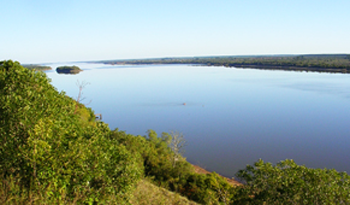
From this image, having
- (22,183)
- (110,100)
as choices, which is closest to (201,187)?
(22,183)

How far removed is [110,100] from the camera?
39.2 metres

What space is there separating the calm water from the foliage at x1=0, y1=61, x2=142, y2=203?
7.40 m

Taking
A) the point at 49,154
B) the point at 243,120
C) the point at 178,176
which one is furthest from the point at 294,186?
the point at 243,120

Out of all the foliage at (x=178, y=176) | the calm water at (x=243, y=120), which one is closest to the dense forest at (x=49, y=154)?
the foliage at (x=178, y=176)

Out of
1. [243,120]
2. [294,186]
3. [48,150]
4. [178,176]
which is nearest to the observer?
[48,150]

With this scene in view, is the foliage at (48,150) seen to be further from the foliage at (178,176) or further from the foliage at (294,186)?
the foliage at (178,176)

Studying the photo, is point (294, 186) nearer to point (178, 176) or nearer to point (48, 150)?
point (178, 176)

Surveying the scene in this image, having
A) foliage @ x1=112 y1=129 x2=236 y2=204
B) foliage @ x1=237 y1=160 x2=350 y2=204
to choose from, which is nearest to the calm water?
Result: foliage @ x1=112 y1=129 x2=236 y2=204

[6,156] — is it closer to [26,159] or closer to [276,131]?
[26,159]

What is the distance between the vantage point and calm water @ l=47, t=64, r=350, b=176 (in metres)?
18.5

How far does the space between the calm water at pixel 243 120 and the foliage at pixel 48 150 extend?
7.40 meters

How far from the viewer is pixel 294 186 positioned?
7777mm

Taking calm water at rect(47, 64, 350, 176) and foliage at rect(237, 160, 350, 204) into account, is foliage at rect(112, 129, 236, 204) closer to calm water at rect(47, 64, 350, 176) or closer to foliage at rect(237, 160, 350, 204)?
foliage at rect(237, 160, 350, 204)

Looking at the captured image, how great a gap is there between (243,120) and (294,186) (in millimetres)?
19162
